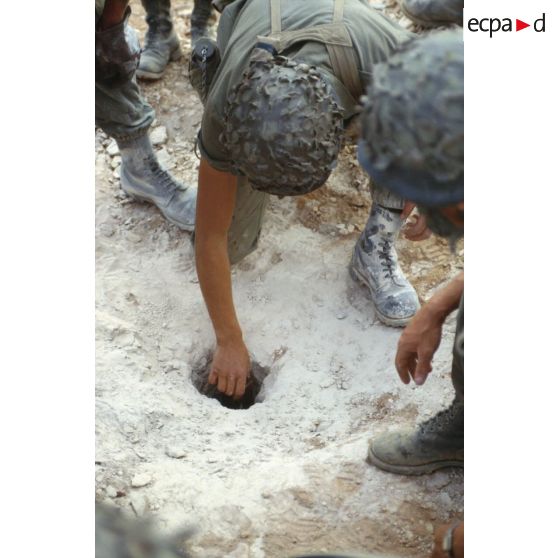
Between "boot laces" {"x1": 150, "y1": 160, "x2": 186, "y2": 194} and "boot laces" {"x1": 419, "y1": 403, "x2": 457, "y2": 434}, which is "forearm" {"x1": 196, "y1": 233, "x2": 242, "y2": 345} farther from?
"boot laces" {"x1": 419, "y1": 403, "x2": 457, "y2": 434}

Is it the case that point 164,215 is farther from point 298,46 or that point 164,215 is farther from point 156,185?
point 298,46

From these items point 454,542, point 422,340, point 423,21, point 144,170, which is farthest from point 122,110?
point 454,542

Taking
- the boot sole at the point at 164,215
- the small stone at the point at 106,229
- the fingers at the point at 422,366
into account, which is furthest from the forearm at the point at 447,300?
the small stone at the point at 106,229

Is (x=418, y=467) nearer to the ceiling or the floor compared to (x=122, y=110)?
nearer to the floor

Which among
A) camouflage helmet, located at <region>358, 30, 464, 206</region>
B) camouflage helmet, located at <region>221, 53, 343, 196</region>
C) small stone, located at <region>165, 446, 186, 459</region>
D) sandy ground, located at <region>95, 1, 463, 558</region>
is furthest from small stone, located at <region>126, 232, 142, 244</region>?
camouflage helmet, located at <region>358, 30, 464, 206</region>

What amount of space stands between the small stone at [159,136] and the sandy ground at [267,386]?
23 mm

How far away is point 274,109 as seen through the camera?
195 cm

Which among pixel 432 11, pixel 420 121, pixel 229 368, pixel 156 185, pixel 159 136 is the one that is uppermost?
pixel 432 11

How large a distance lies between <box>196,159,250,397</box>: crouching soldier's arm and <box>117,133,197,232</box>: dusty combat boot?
0.54 meters

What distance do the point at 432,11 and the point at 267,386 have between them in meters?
1.61

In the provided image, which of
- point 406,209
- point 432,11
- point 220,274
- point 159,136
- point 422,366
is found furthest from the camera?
point 159,136

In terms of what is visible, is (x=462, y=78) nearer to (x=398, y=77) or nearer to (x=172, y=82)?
(x=398, y=77)

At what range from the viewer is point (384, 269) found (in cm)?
287

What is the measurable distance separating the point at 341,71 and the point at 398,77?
81 centimetres
